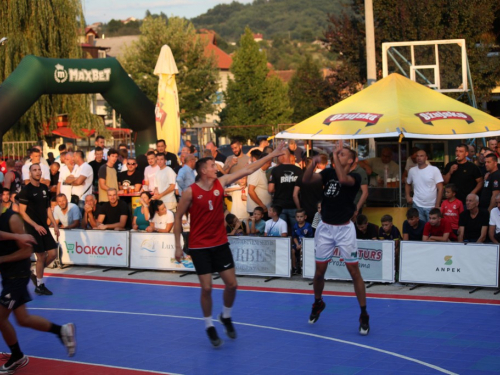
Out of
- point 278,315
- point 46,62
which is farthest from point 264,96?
point 278,315

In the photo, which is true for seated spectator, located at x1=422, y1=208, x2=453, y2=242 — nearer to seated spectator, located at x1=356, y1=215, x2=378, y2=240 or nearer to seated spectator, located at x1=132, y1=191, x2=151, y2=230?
seated spectator, located at x1=356, y1=215, x2=378, y2=240

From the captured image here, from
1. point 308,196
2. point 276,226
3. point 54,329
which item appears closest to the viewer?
point 54,329

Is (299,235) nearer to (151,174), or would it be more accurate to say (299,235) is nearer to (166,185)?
(166,185)

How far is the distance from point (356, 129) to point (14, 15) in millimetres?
23372

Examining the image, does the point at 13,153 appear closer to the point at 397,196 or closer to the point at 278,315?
the point at 397,196

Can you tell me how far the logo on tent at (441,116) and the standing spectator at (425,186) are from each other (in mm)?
833

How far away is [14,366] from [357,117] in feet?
26.5

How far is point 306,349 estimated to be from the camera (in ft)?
27.0

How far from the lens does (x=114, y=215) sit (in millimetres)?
14617

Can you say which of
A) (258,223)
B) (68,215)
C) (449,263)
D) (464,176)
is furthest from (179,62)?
(449,263)

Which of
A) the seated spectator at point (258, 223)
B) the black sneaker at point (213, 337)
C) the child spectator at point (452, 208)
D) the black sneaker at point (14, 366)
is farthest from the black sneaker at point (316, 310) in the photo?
the seated spectator at point (258, 223)

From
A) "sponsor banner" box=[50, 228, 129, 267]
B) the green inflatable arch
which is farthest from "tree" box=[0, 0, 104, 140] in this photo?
"sponsor banner" box=[50, 228, 129, 267]

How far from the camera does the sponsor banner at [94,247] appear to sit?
13961mm

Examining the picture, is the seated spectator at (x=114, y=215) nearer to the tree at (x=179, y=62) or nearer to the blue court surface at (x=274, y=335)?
the blue court surface at (x=274, y=335)
